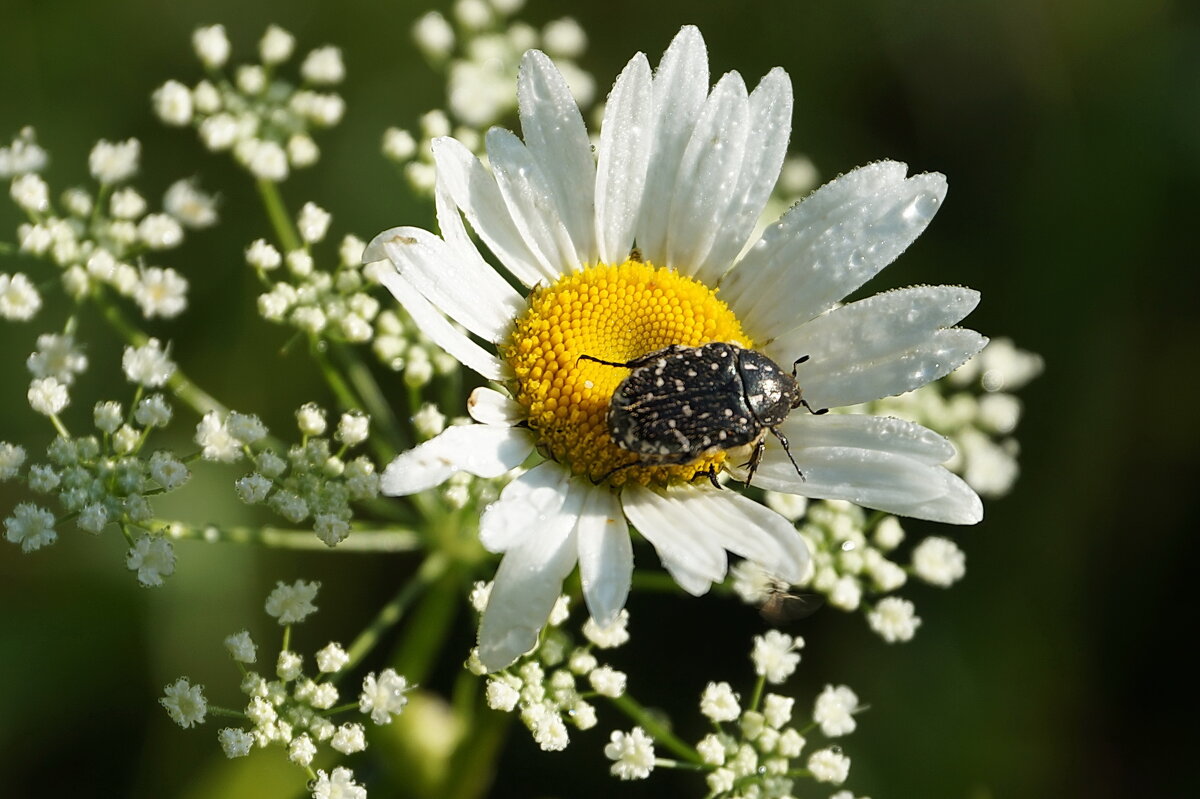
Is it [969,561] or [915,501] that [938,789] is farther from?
[915,501]

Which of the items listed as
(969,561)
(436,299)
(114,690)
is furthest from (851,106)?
(114,690)

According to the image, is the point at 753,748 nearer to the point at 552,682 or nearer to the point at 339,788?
the point at 552,682

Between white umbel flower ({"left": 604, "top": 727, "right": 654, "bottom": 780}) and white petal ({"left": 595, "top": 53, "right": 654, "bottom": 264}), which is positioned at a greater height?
white petal ({"left": 595, "top": 53, "right": 654, "bottom": 264})

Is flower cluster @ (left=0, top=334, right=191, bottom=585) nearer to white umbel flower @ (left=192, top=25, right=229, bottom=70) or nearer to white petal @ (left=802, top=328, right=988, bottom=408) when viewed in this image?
white umbel flower @ (left=192, top=25, right=229, bottom=70)

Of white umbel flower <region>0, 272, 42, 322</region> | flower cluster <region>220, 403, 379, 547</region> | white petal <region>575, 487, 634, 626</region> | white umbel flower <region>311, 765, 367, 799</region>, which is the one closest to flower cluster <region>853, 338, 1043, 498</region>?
white petal <region>575, 487, 634, 626</region>

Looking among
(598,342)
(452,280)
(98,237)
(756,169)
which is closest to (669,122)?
(756,169)

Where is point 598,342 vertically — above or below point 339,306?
below
